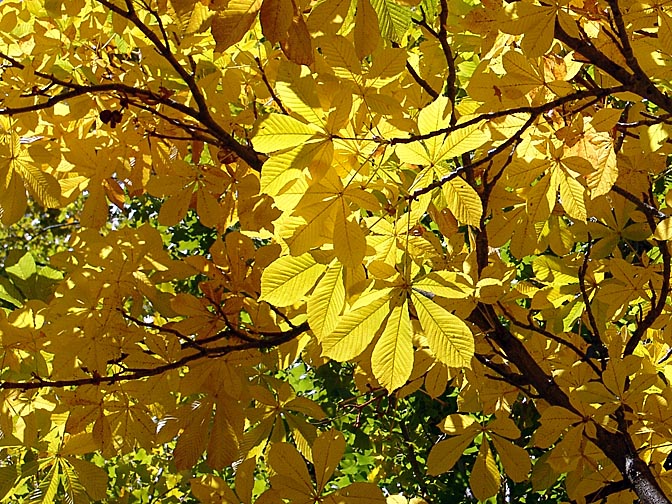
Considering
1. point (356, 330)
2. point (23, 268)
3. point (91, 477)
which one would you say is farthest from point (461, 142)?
point (23, 268)

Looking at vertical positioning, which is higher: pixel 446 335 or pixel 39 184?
pixel 39 184

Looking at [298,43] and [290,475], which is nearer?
[298,43]

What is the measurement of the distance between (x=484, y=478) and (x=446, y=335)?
0.77m

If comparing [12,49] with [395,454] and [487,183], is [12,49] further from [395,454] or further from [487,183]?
[395,454]

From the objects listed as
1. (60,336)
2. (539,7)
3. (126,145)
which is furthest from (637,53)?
(60,336)

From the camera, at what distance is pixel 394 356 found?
2.99 ft

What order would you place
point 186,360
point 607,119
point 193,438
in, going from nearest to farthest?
point 607,119 < point 186,360 < point 193,438

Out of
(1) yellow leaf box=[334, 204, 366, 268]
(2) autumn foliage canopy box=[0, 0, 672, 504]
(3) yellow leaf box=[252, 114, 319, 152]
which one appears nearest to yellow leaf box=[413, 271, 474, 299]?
(2) autumn foliage canopy box=[0, 0, 672, 504]

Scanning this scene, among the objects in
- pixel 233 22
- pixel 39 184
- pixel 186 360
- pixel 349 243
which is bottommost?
pixel 349 243

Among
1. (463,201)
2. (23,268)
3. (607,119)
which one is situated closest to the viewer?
(463,201)

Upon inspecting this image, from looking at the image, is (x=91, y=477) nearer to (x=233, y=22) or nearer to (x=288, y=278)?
(x=288, y=278)

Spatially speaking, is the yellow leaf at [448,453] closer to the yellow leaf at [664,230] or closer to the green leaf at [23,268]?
the yellow leaf at [664,230]

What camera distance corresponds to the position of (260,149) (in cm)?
90

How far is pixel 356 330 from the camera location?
3.01 ft
